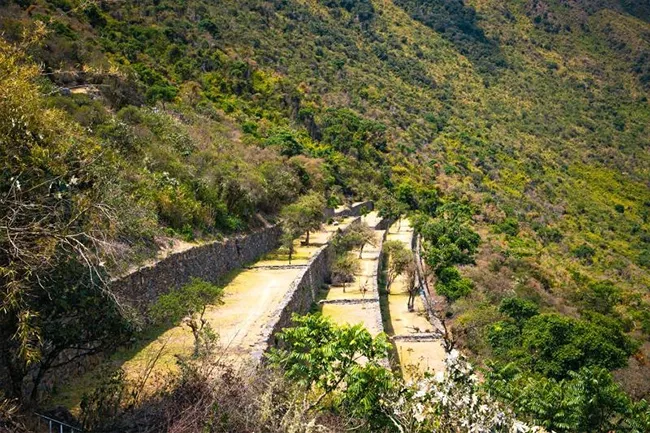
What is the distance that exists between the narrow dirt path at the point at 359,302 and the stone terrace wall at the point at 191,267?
15.1ft

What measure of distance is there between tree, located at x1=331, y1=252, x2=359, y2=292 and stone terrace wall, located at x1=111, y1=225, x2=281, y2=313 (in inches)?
163

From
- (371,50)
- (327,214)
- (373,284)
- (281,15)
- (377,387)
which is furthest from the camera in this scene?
(371,50)

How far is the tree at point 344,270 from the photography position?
102 ft

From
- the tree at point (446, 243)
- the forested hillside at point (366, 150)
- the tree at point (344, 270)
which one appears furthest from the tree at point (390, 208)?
the tree at point (344, 270)

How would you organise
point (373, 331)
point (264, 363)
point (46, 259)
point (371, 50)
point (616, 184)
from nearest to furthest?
1. point (46, 259)
2. point (264, 363)
3. point (373, 331)
4. point (616, 184)
5. point (371, 50)

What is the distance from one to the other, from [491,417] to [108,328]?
6.13 m

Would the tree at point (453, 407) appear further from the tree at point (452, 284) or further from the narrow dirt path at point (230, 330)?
the tree at point (452, 284)

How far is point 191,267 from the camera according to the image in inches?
818

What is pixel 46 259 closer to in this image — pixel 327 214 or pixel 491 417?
pixel 491 417

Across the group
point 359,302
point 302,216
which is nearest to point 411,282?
point 359,302

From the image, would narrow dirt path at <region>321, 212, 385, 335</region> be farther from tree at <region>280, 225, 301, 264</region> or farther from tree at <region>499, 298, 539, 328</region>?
tree at <region>499, 298, 539, 328</region>

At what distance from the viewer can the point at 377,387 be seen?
999 cm

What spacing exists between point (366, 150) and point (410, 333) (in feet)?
145

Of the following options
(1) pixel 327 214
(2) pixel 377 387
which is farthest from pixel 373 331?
(1) pixel 327 214
